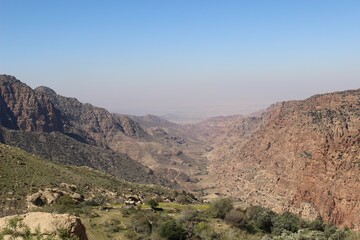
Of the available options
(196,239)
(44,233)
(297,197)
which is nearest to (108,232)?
(196,239)

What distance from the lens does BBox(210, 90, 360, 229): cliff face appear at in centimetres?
7194

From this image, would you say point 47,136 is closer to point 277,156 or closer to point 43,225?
point 277,156

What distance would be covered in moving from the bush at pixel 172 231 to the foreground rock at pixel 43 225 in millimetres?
17617

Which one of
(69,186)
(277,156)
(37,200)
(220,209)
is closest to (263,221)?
(220,209)

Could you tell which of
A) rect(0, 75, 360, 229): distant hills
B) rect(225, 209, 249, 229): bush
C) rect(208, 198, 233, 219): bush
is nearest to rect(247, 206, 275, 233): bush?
rect(225, 209, 249, 229): bush

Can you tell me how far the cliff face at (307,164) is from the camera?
2832 inches

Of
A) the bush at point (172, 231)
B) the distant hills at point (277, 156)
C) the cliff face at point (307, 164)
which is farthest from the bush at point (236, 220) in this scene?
the distant hills at point (277, 156)

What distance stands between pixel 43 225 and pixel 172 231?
1920cm

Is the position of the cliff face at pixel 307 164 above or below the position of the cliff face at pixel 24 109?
below

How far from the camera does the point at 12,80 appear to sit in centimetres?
17575

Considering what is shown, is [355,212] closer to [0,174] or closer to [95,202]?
[95,202]

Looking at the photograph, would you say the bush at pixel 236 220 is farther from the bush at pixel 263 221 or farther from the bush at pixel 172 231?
the bush at pixel 172 231

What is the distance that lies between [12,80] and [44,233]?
177257 mm

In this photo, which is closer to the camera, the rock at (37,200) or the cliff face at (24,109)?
the rock at (37,200)
